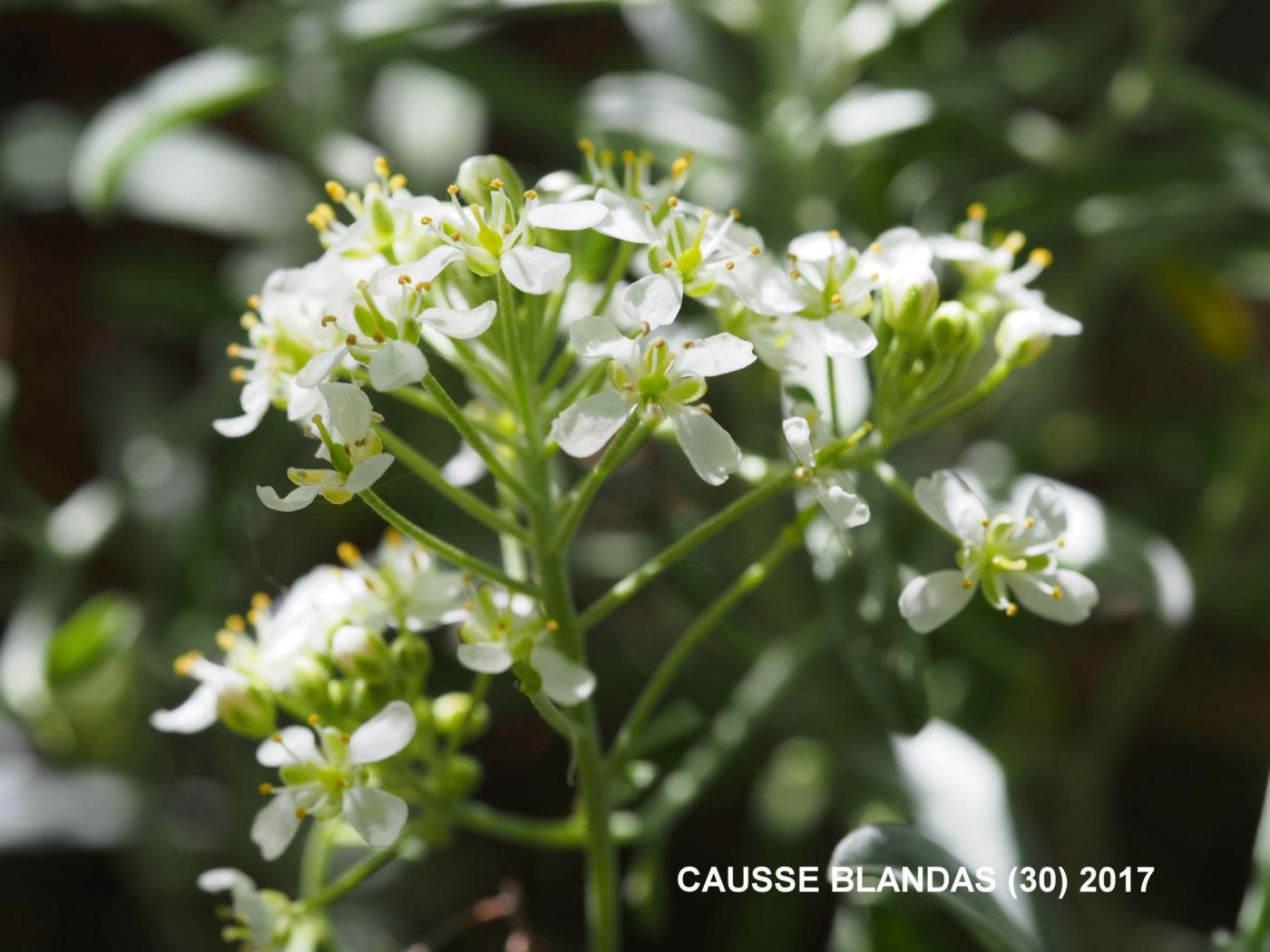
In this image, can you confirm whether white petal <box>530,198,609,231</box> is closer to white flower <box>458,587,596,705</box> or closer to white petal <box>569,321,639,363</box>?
white petal <box>569,321,639,363</box>

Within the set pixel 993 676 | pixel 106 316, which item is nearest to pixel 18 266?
pixel 106 316

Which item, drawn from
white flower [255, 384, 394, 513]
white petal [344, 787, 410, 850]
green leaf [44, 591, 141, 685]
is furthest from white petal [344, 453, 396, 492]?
green leaf [44, 591, 141, 685]

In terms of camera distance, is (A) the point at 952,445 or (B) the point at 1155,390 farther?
(B) the point at 1155,390

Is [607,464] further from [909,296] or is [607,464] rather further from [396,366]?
[909,296]

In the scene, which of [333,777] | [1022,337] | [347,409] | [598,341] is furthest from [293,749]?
[1022,337]

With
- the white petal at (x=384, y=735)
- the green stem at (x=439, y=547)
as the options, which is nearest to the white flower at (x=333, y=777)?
the white petal at (x=384, y=735)

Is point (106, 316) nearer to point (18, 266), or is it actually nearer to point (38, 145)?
point (38, 145)
